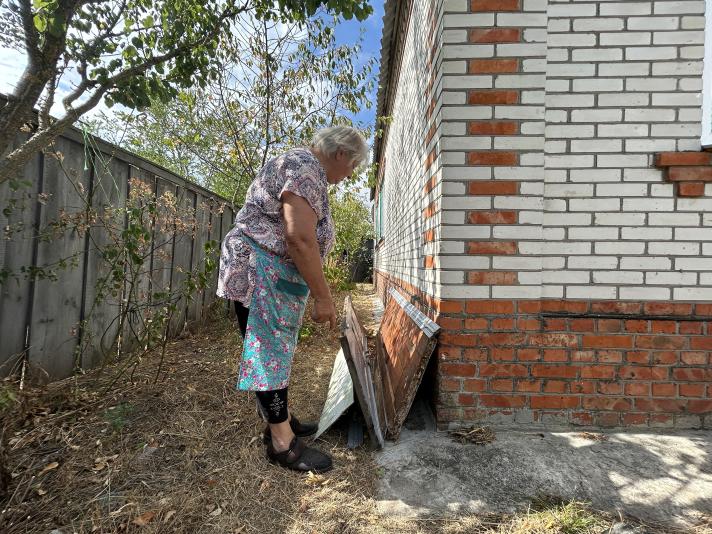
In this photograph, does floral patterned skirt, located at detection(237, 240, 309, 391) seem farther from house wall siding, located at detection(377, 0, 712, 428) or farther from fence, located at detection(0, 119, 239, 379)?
fence, located at detection(0, 119, 239, 379)

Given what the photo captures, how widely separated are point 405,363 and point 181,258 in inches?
116

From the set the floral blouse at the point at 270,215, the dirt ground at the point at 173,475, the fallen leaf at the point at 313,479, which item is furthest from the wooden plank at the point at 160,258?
the fallen leaf at the point at 313,479

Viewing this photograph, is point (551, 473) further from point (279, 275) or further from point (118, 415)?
point (118, 415)

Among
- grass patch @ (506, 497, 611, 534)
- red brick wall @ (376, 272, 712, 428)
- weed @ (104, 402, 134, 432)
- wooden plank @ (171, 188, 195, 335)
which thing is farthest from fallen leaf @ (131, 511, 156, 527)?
wooden plank @ (171, 188, 195, 335)

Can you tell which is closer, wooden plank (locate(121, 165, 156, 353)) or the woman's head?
the woman's head

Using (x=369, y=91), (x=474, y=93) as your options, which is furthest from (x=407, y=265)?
Result: (x=369, y=91)

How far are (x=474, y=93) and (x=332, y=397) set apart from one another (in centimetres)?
207

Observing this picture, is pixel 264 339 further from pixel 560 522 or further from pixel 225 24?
pixel 225 24

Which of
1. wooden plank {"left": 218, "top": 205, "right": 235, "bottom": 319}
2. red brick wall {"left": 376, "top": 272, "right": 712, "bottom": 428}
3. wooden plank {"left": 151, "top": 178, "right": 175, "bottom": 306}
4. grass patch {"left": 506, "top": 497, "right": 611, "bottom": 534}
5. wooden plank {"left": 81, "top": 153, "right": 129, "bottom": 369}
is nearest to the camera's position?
grass patch {"left": 506, "top": 497, "right": 611, "bottom": 534}

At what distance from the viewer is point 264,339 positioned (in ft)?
6.10

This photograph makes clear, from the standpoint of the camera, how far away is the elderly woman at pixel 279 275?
177 cm

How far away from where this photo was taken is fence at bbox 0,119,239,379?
2098 mm

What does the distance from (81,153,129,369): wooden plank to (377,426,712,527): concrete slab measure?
7.12 feet

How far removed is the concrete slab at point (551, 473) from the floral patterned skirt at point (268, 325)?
28.7 inches
